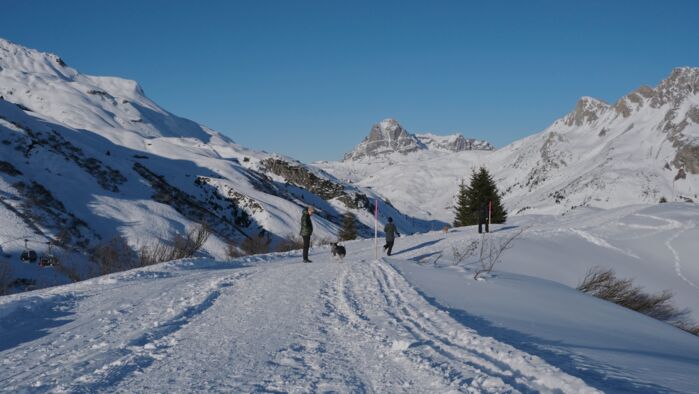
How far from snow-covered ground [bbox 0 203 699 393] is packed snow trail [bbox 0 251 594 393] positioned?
23mm

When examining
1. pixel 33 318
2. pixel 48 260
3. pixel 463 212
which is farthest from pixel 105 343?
pixel 463 212

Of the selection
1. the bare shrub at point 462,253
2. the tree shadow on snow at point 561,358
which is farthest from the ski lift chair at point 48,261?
the tree shadow on snow at point 561,358

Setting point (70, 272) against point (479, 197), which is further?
point (479, 197)

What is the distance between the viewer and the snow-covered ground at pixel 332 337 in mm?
4809

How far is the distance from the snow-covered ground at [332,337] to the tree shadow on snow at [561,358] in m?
0.03

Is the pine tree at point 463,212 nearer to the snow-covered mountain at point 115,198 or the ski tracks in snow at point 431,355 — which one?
the snow-covered mountain at point 115,198

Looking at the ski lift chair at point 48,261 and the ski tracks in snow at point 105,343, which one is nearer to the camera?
the ski tracks in snow at point 105,343

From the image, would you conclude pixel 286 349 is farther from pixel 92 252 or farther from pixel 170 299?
pixel 92 252

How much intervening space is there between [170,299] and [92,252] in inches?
878

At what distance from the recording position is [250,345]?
617 cm

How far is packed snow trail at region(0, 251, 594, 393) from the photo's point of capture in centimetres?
475

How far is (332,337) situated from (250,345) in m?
1.14

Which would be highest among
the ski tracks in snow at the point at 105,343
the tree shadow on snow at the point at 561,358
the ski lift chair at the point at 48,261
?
the tree shadow on snow at the point at 561,358

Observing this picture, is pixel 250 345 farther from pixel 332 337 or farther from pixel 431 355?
pixel 431 355
